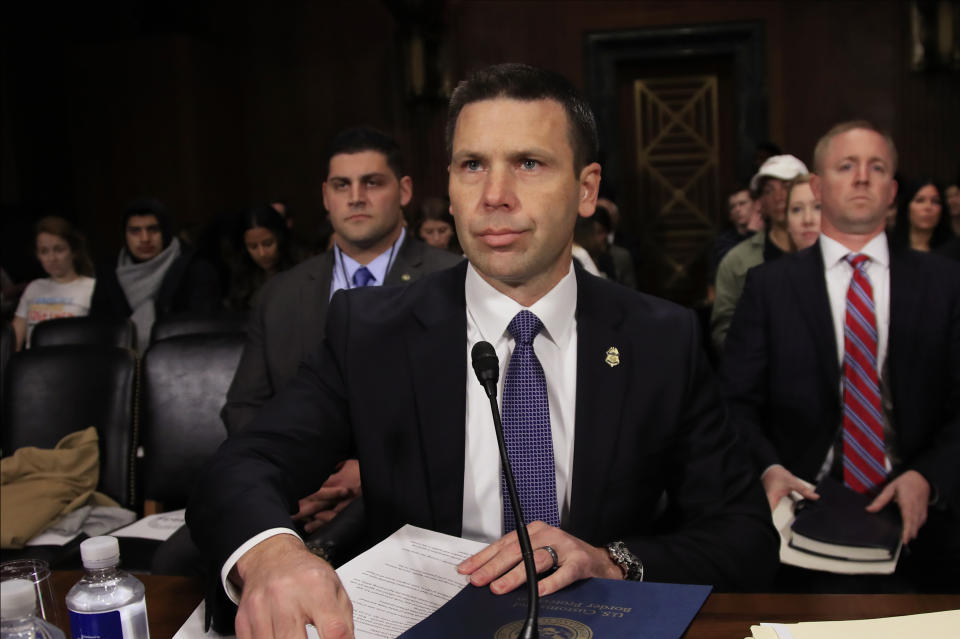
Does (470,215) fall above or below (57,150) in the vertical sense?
below

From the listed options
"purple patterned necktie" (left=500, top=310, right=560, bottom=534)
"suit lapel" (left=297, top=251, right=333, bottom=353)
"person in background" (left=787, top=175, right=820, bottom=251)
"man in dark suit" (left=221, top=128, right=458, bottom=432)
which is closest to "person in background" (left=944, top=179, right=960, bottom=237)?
"person in background" (left=787, top=175, right=820, bottom=251)

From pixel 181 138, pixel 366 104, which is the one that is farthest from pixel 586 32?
pixel 181 138

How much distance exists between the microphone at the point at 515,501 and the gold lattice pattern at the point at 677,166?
21.9ft

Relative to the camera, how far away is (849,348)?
8.03ft

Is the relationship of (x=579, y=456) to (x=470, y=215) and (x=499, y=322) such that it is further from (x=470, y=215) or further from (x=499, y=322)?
(x=470, y=215)

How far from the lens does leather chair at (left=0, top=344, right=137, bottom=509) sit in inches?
107

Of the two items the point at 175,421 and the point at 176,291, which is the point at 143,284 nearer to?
the point at 176,291

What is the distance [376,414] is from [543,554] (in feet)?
1.53

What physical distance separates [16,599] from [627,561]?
759mm

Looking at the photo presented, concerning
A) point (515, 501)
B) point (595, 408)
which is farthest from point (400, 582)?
point (595, 408)

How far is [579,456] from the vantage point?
144 cm

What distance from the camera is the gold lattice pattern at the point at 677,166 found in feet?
24.4

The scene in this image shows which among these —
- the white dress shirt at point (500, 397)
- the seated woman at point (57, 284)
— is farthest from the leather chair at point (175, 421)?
the seated woman at point (57, 284)

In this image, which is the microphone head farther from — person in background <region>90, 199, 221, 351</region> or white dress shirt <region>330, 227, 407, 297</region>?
person in background <region>90, 199, 221, 351</region>
